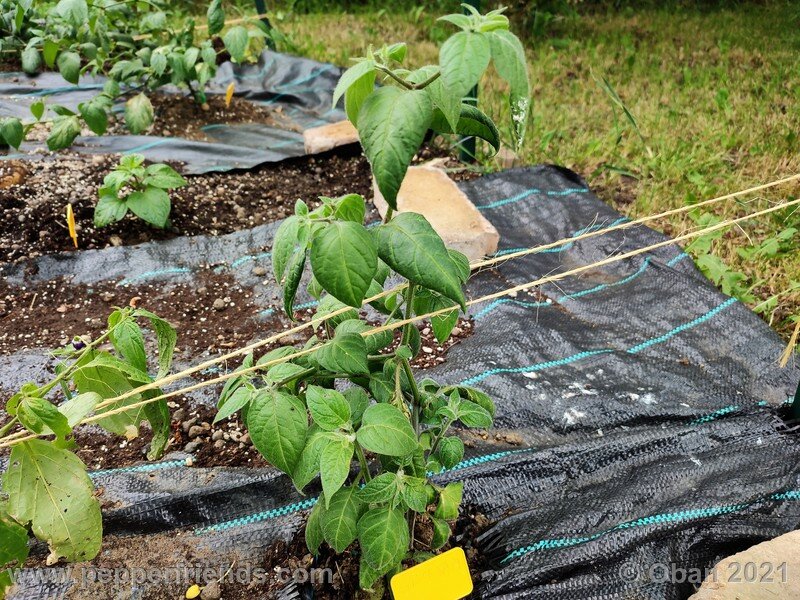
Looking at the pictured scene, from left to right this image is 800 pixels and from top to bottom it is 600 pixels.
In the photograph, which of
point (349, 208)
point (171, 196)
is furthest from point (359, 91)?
point (171, 196)

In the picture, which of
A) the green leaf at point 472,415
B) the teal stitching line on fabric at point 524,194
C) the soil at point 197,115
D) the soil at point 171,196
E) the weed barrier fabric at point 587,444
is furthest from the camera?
the soil at point 197,115

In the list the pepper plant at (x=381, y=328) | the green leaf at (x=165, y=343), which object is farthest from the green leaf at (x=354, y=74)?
the green leaf at (x=165, y=343)

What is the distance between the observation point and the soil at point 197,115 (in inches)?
136

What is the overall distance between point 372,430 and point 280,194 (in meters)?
2.17

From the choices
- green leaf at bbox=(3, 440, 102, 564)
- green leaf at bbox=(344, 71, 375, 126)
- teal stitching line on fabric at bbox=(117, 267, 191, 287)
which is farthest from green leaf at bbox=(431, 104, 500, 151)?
teal stitching line on fabric at bbox=(117, 267, 191, 287)

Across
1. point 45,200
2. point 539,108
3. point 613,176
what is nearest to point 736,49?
point 539,108

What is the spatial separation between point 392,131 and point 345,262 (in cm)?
19

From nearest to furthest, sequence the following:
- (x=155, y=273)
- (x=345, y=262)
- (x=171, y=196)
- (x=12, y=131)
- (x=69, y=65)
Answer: (x=345, y=262)
(x=155, y=273)
(x=12, y=131)
(x=171, y=196)
(x=69, y=65)

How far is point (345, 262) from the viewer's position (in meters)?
0.90

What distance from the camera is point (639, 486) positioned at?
1.58m

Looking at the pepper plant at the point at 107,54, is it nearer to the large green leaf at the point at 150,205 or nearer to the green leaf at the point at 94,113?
the green leaf at the point at 94,113

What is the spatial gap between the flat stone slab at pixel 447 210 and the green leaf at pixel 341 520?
1268 millimetres

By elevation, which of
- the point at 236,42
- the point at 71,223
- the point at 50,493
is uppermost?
the point at 236,42

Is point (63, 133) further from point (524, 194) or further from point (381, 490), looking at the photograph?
point (381, 490)
